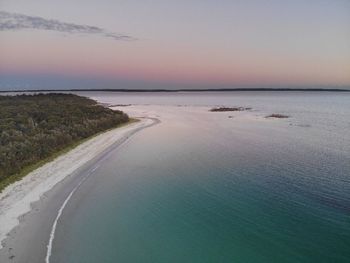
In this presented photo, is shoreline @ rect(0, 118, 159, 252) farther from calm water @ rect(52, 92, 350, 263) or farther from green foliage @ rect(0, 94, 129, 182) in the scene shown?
calm water @ rect(52, 92, 350, 263)

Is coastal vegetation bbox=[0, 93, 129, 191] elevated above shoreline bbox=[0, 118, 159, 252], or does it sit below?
above

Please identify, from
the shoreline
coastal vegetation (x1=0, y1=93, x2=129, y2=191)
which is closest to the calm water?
the shoreline

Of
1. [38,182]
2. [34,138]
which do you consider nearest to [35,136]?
[34,138]

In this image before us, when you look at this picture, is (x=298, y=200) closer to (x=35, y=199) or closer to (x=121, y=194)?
(x=121, y=194)

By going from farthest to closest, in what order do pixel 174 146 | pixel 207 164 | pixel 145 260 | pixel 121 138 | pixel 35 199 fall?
pixel 121 138
pixel 174 146
pixel 207 164
pixel 35 199
pixel 145 260

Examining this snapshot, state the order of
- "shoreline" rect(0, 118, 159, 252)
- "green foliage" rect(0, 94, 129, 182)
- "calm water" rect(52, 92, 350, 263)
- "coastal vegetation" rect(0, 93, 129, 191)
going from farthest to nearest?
"green foliage" rect(0, 94, 129, 182)
"coastal vegetation" rect(0, 93, 129, 191)
"shoreline" rect(0, 118, 159, 252)
"calm water" rect(52, 92, 350, 263)

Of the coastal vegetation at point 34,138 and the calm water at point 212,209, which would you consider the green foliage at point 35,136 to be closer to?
the coastal vegetation at point 34,138

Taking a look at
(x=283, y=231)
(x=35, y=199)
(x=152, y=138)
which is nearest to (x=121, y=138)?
(x=152, y=138)
